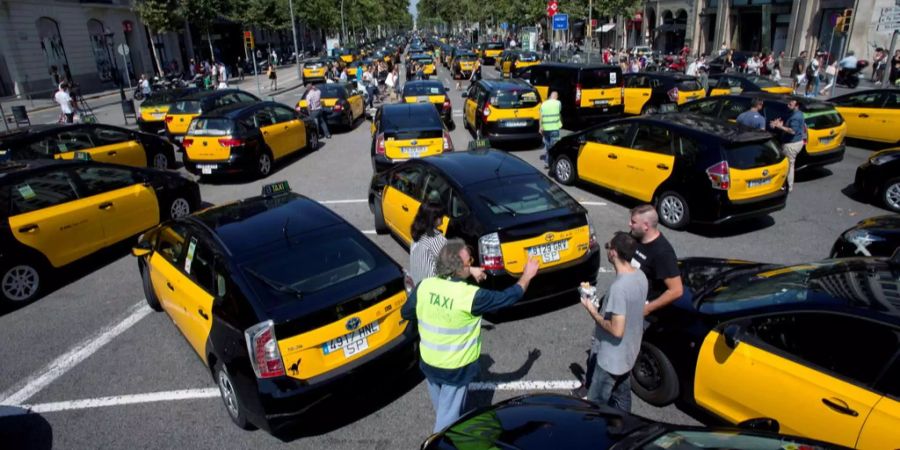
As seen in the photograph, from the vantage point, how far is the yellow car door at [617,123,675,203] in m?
8.30

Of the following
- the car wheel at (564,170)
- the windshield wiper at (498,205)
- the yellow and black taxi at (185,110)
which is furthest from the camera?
the yellow and black taxi at (185,110)

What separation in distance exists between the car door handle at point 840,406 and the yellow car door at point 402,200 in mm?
4596

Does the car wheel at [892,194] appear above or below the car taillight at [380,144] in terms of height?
below

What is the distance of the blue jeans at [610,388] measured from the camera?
147 inches

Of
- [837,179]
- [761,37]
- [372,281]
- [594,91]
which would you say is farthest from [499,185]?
[761,37]

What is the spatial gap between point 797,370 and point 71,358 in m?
6.66

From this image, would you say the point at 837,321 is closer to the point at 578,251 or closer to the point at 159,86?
the point at 578,251

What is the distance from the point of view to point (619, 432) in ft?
9.05

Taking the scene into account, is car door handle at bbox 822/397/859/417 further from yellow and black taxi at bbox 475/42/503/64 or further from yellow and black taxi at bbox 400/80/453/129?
yellow and black taxi at bbox 475/42/503/64

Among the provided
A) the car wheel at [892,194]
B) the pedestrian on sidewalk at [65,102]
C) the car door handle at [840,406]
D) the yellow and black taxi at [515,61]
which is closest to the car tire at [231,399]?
the car door handle at [840,406]

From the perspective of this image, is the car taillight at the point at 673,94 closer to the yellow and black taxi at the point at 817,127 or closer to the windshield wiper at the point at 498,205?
the yellow and black taxi at the point at 817,127

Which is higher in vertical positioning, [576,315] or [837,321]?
[837,321]

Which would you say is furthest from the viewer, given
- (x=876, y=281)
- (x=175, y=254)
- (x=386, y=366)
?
(x=175, y=254)

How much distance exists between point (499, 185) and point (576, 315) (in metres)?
1.72
